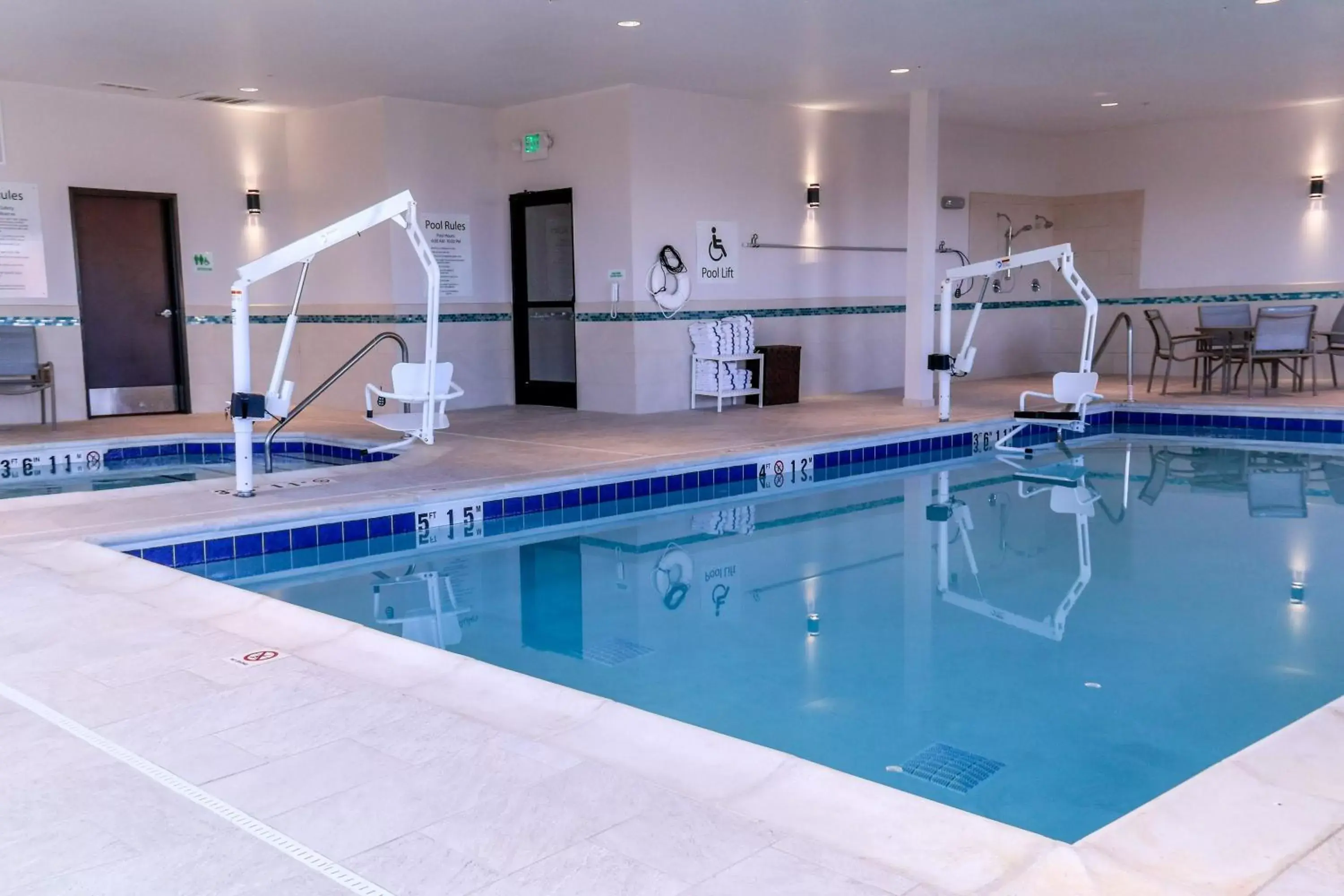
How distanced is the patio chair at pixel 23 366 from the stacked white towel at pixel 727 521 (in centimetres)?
557

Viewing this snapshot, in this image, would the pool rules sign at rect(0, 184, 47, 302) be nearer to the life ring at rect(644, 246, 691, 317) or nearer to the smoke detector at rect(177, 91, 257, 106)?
the smoke detector at rect(177, 91, 257, 106)

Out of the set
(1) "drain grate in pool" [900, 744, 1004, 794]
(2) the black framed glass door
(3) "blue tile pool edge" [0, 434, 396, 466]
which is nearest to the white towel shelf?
(2) the black framed glass door

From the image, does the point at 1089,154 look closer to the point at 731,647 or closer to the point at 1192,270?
the point at 1192,270

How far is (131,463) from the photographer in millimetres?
7938

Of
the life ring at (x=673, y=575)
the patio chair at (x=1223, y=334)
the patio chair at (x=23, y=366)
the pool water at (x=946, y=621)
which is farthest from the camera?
the patio chair at (x=1223, y=334)

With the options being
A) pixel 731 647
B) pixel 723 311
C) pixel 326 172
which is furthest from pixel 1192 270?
pixel 731 647

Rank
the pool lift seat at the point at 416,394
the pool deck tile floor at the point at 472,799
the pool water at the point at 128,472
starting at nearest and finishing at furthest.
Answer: the pool deck tile floor at the point at 472,799 → the pool lift seat at the point at 416,394 → the pool water at the point at 128,472

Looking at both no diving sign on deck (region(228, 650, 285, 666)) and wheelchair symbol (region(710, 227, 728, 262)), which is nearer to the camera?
no diving sign on deck (region(228, 650, 285, 666))

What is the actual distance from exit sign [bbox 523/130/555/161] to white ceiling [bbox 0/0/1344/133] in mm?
305

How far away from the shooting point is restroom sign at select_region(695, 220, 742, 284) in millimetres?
9773

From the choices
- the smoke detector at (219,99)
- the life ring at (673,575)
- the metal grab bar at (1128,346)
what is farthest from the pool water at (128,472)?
the metal grab bar at (1128,346)

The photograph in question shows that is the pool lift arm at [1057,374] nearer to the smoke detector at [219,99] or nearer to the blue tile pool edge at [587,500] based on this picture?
the blue tile pool edge at [587,500]

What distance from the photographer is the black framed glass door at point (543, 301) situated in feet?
33.1

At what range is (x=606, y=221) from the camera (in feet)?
31.0
